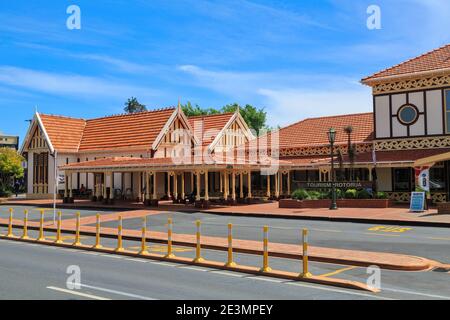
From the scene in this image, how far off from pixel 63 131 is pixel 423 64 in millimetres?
30225

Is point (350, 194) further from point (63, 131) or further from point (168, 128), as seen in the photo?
point (63, 131)

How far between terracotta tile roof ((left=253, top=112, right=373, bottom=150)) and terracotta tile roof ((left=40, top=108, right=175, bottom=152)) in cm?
885

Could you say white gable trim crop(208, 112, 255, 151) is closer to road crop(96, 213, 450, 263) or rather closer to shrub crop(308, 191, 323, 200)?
shrub crop(308, 191, 323, 200)

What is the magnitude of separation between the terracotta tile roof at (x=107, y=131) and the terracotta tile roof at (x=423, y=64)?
1701cm

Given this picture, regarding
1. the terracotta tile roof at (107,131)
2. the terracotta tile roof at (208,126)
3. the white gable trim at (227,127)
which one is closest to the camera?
the terracotta tile roof at (107,131)

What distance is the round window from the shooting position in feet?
Answer: 98.7

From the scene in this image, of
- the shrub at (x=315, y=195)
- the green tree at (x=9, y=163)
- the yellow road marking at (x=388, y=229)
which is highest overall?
the green tree at (x=9, y=163)

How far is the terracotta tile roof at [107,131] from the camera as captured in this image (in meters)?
39.9

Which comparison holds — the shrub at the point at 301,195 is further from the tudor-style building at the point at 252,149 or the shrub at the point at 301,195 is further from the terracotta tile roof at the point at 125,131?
the terracotta tile roof at the point at 125,131

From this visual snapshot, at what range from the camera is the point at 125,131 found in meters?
42.2

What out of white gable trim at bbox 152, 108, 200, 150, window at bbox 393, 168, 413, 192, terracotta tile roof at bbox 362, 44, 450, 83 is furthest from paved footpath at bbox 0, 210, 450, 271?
white gable trim at bbox 152, 108, 200, 150

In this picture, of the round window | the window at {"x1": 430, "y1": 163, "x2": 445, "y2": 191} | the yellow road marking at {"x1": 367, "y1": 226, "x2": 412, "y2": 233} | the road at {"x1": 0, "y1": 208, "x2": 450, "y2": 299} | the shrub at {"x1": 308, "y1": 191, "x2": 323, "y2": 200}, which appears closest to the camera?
the road at {"x1": 0, "y1": 208, "x2": 450, "y2": 299}

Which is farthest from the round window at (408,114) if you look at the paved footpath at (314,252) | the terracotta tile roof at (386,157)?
the paved footpath at (314,252)
